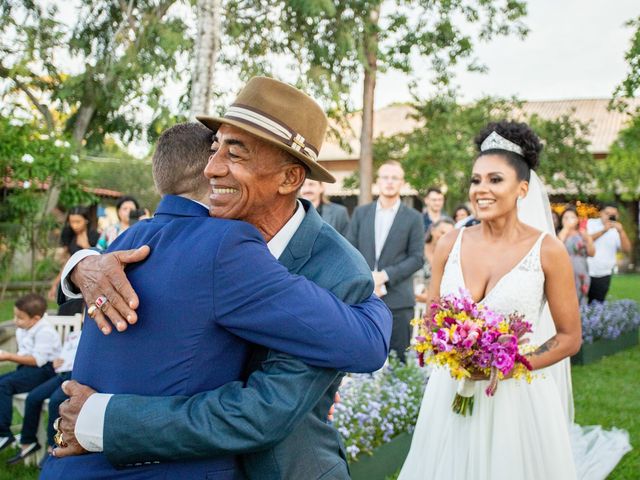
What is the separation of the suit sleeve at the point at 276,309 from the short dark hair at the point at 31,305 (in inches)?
199

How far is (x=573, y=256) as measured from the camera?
1145 cm

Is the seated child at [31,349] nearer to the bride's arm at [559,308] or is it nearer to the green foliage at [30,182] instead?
the bride's arm at [559,308]

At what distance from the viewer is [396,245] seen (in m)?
7.35

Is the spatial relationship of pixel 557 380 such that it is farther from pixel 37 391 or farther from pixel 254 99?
pixel 37 391

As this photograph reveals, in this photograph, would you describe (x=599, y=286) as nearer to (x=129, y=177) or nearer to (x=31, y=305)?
(x=31, y=305)

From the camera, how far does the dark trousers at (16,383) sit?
6.12 meters

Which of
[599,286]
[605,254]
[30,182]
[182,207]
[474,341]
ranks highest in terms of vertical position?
[30,182]

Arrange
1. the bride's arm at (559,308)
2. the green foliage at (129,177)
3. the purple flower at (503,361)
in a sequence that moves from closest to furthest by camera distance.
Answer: the purple flower at (503,361) < the bride's arm at (559,308) < the green foliage at (129,177)

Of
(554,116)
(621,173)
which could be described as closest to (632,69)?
(621,173)

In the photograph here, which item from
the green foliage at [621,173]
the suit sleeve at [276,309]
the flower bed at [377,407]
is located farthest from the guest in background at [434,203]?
the green foliage at [621,173]

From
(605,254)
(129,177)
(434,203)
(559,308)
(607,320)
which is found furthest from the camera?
(129,177)

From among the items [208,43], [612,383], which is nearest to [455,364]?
[208,43]

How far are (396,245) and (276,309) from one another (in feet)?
18.2

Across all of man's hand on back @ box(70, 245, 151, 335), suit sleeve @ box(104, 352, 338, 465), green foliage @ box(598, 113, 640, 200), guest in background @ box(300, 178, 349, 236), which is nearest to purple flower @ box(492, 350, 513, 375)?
suit sleeve @ box(104, 352, 338, 465)
